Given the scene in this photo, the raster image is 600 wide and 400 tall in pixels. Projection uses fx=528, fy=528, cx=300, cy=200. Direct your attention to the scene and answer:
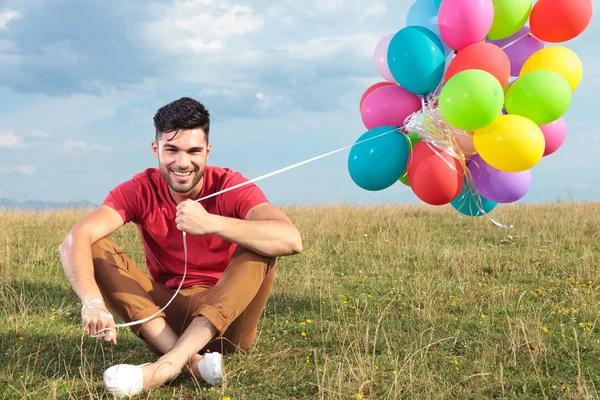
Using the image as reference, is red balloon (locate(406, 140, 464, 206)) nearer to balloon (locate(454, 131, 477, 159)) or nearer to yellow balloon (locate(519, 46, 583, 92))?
balloon (locate(454, 131, 477, 159))

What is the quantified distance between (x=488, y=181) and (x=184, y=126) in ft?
9.45

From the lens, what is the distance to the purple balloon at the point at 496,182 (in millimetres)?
4926

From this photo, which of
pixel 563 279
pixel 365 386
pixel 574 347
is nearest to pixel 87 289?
pixel 365 386

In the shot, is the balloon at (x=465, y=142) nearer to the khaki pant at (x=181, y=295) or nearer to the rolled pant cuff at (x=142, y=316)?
the khaki pant at (x=181, y=295)

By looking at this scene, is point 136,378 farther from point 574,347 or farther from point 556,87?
point 556,87

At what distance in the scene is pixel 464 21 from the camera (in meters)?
4.48

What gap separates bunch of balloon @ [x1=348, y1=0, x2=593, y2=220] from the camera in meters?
4.40

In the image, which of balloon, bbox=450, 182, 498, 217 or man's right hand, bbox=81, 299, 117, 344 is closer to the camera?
man's right hand, bbox=81, 299, 117, 344

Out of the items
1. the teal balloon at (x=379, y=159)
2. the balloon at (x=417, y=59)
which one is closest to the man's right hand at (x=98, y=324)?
the teal balloon at (x=379, y=159)

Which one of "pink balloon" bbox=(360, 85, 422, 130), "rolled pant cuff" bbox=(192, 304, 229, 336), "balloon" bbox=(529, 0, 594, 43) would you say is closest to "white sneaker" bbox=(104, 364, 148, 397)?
"rolled pant cuff" bbox=(192, 304, 229, 336)

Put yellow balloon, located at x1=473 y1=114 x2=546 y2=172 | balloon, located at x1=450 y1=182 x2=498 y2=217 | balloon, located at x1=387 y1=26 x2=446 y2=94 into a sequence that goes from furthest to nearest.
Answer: balloon, located at x1=450 y1=182 x2=498 y2=217, balloon, located at x1=387 y1=26 x2=446 y2=94, yellow balloon, located at x1=473 y1=114 x2=546 y2=172

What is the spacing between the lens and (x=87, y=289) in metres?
3.43

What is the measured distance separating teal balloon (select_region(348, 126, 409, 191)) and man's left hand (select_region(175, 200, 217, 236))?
6.05 ft

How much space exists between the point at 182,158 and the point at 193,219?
63 centimetres
